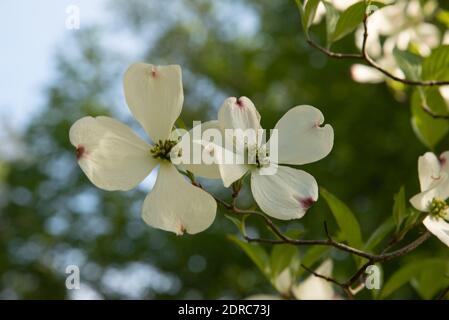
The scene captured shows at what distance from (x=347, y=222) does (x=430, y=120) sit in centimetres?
20

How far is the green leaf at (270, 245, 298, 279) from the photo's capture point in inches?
→ 29.7

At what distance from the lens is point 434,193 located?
1.91 feet

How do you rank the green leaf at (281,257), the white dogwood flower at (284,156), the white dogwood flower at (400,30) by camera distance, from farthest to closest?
the white dogwood flower at (400,30) < the green leaf at (281,257) < the white dogwood flower at (284,156)

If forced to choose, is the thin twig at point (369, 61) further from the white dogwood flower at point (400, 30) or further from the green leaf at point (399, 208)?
the white dogwood flower at point (400, 30)

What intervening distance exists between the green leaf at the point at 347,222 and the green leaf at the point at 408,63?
0.18m

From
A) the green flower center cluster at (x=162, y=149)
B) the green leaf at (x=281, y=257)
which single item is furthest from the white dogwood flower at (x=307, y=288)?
the green flower center cluster at (x=162, y=149)

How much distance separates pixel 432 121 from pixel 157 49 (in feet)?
19.6

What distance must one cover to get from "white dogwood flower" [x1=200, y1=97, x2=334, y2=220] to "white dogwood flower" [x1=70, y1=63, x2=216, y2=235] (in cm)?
4

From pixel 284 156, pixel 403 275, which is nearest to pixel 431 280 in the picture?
pixel 403 275

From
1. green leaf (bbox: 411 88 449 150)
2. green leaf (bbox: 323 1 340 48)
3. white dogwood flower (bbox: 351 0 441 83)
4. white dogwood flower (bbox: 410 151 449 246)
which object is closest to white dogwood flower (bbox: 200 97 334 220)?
white dogwood flower (bbox: 410 151 449 246)

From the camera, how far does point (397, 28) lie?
4.03 feet

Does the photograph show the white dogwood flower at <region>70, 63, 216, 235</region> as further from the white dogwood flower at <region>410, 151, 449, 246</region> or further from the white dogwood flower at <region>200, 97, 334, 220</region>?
the white dogwood flower at <region>410, 151, 449, 246</region>

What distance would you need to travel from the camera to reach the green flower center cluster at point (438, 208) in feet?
1.88

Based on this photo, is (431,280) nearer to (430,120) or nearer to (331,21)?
(430,120)
